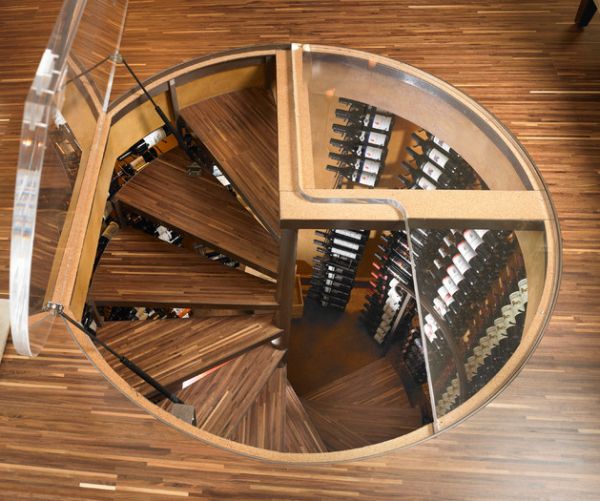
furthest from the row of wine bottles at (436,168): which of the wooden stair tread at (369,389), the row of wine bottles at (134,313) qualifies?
the wooden stair tread at (369,389)

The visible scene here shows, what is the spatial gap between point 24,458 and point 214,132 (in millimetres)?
2404

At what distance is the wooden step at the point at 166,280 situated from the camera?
13.6 feet

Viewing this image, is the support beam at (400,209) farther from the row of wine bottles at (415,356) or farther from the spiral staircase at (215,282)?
the row of wine bottles at (415,356)

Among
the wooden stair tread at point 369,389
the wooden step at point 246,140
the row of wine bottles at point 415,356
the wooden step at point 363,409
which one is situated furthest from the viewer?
the wooden stair tread at point 369,389

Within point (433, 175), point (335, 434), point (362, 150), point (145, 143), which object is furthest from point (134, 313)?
point (433, 175)

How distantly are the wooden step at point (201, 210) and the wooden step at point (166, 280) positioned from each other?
0.18 meters

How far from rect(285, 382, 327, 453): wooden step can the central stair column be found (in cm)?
65

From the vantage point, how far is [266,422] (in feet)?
14.0

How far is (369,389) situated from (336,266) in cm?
130

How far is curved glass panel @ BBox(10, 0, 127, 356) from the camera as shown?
2.15 meters

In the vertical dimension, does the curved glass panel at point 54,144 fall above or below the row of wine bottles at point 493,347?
above

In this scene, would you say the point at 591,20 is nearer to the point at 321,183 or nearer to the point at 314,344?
the point at 321,183

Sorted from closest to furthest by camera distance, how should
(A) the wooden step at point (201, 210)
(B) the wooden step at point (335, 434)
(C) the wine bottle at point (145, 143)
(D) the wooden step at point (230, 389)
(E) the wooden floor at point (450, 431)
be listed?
1. (E) the wooden floor at point (450, 431)
2. (D) the wooden step at point (230, 389)
3. (A) the wooden step at point (201, 210)
4. (C) the wine bottle at point (145, 143)
5. (B) the wooden step at point (335, 434)

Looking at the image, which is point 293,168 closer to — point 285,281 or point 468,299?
point 285,281
